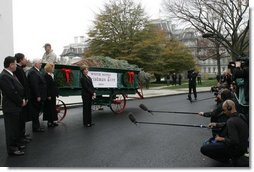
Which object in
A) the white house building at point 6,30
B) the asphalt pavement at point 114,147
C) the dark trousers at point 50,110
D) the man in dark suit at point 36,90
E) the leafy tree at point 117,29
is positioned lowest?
the asphalt pavement at point 114,147

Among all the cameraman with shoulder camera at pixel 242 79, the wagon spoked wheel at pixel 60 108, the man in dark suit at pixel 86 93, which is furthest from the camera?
the wagon spoked wheel at pixel 60 108

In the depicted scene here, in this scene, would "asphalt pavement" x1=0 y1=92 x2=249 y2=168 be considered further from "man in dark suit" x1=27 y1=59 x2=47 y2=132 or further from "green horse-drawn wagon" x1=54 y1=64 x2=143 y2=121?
"green horse-drawn wagon" x1=54 y1=64 x2=143 y2=121

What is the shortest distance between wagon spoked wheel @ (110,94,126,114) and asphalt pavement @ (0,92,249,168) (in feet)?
6.39

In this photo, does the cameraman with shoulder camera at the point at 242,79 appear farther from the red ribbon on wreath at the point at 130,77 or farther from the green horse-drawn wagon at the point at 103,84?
the red ribbon on wreath at the point at 130,77

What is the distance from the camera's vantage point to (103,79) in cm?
1194

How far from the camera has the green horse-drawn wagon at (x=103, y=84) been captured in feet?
33.7

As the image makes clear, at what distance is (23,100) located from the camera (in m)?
6.88

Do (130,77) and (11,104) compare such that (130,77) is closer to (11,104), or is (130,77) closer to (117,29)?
(11,104)

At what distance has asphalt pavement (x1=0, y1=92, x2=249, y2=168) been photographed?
6.01 meters

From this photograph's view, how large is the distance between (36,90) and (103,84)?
366cm

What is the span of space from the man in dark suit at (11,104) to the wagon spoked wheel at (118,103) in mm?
5932

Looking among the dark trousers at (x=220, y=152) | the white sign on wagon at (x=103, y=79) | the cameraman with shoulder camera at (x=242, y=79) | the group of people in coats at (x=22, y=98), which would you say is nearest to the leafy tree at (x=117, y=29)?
the white sign on wagon at (x=103, y=79)

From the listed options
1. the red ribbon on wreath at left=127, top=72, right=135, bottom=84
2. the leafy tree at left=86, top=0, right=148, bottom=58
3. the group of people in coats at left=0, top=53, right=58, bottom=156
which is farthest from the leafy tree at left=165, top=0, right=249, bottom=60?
the group of people in coats at left=0, top=53, right=58, bottom=156

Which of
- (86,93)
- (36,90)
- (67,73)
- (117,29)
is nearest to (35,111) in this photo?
(36,90)
